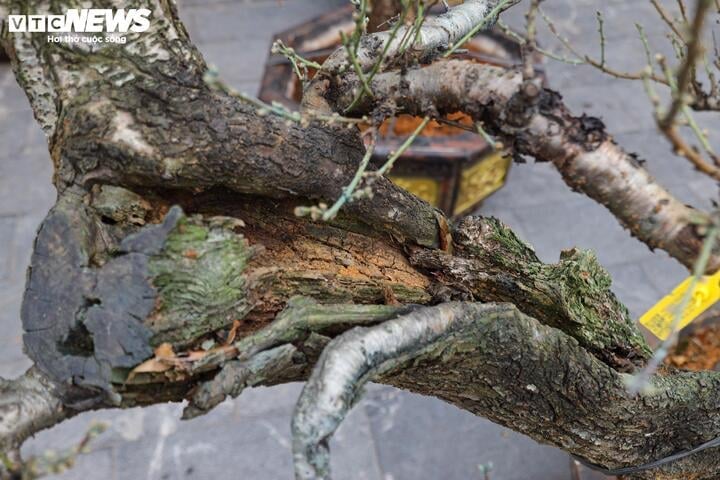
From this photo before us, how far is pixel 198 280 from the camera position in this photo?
4.13ft

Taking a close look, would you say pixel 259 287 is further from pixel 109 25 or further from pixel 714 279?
pixel 714 279

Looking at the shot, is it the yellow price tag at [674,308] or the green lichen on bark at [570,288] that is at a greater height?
the green lichen on bark at [570,288]

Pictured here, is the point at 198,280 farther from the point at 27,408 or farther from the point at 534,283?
the point at 534,283

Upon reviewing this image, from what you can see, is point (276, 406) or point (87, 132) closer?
point (87, 132)

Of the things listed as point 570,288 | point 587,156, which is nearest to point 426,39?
point 587,156

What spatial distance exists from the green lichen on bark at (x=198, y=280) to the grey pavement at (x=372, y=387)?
1.99 m

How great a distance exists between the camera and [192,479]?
3.02 meters

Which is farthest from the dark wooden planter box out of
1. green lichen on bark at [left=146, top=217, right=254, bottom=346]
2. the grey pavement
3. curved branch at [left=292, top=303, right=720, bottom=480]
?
green lichen on bark at [left=146, top=217, right=254, bottom=346]

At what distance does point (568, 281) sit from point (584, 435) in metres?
0.40

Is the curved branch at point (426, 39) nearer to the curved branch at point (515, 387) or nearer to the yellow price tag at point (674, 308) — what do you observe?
the curved branch at point (515, 387)

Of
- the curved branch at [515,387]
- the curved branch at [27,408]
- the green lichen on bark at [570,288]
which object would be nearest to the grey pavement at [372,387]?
the curved branch at [515,387]

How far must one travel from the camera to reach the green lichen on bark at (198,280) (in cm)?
123

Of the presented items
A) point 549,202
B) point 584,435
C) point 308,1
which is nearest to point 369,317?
point 584,435

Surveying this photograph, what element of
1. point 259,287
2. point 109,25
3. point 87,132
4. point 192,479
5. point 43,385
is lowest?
point 192,479
